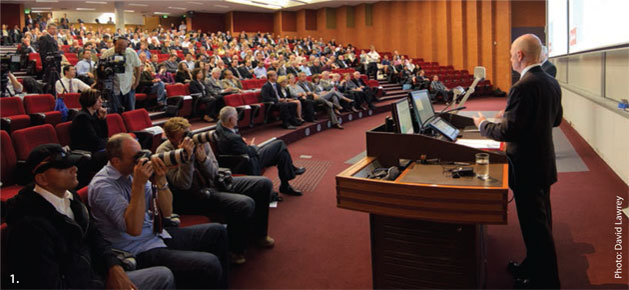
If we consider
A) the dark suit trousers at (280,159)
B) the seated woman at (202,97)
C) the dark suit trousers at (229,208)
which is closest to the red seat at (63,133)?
the dark suit trousers at (280,159)

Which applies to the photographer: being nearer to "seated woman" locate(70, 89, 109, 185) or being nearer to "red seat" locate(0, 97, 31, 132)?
"red seat" locate(0, 97, 31, 132)

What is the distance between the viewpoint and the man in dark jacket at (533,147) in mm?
2160

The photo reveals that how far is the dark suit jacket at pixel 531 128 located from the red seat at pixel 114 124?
373cm

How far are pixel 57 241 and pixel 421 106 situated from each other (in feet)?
6.94

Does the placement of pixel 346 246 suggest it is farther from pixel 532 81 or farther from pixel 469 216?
pixel 532 81

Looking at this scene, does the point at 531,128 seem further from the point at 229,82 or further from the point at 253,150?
the point at 229,82

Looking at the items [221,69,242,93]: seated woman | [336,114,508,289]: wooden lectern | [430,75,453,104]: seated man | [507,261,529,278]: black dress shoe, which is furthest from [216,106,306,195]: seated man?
[430,75,453,104]: seated man

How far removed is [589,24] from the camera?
504 centimetres

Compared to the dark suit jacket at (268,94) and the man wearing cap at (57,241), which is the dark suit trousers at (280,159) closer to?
the man wearing cap at (57,241)

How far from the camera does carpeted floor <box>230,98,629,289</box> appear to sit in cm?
258

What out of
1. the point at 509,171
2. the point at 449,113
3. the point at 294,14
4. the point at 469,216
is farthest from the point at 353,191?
the point at 294,14

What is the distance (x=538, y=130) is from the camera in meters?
2.18

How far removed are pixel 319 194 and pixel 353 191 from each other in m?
2.28

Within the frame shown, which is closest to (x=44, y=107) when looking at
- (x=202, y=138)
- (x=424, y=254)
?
(x=202, y=138)
